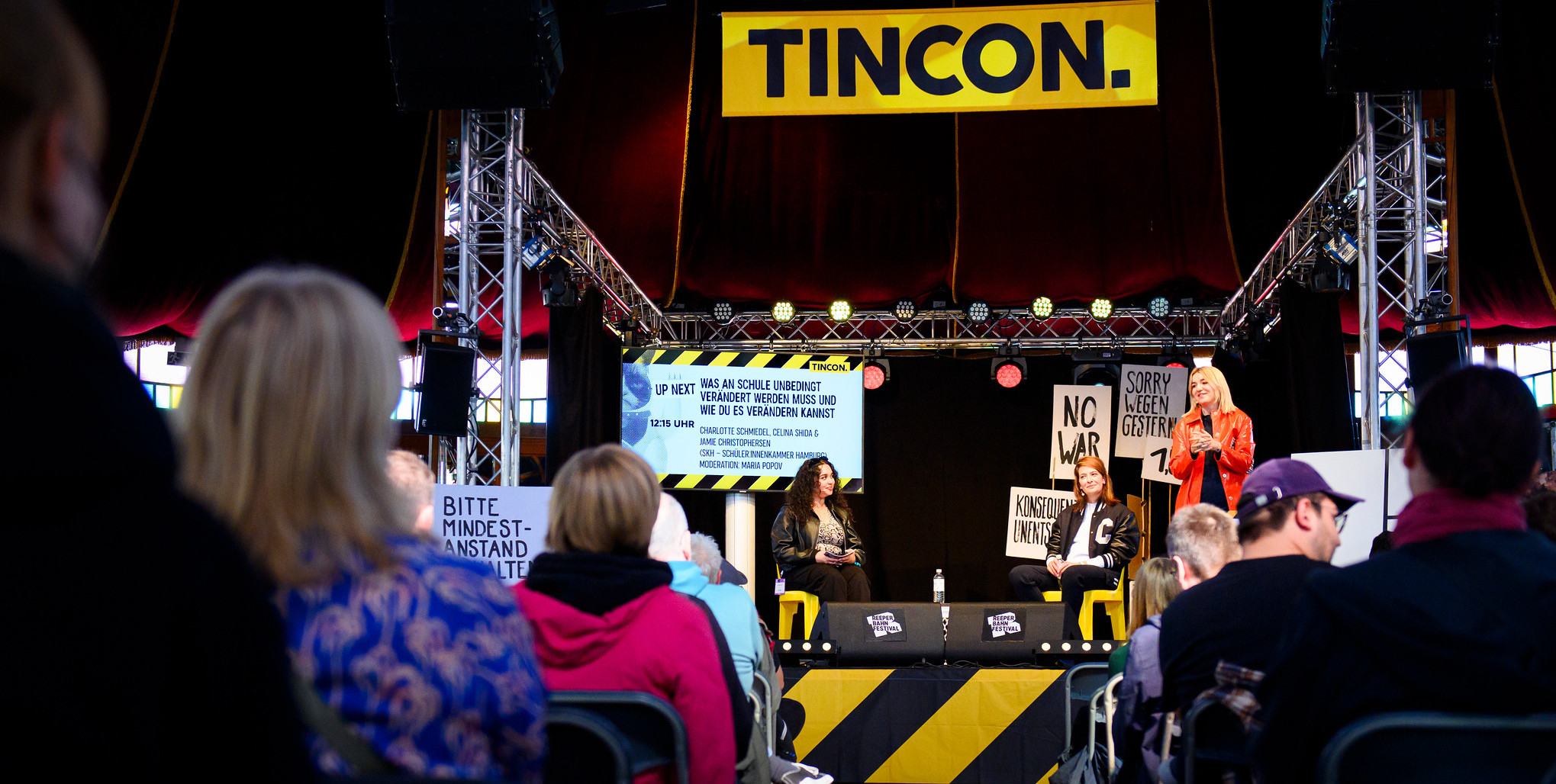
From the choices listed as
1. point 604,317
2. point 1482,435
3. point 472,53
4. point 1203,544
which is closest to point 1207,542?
point 1203,544

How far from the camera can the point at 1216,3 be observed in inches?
330

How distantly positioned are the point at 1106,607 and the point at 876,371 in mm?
3138

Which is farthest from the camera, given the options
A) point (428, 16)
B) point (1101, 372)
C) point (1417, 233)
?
point (1101, 372)

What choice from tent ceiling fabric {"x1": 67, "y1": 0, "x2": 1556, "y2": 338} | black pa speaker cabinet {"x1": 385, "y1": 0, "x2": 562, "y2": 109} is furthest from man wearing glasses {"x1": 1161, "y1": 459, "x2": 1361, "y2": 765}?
tent ceiling fabric {"x1": 67, "y1": 0, "x2": 1556, "y2": 338}

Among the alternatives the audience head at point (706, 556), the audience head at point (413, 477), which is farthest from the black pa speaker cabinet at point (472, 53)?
the audience head at point (413, 477)

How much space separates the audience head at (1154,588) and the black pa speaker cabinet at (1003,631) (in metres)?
2.09

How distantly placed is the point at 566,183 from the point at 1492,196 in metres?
7.36

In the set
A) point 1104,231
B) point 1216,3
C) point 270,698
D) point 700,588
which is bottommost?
point 700,588

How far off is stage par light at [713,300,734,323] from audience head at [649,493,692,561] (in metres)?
6.15

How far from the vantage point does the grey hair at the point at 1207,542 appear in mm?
3119

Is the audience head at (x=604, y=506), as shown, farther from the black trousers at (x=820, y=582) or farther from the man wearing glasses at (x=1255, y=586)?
the black trousers at (x=820, y=582)

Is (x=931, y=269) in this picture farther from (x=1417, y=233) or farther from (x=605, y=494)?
(x=605, y=494)

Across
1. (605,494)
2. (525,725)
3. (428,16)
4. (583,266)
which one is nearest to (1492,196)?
(583,266)

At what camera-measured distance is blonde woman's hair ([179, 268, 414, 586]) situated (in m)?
1.03
